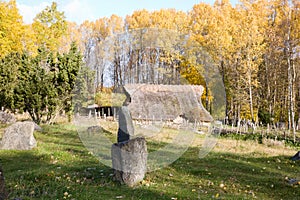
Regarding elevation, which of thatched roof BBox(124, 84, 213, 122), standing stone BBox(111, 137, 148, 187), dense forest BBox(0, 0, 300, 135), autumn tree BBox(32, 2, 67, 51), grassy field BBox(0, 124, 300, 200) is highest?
autumn tree BBox(32, 2, 67, 51)

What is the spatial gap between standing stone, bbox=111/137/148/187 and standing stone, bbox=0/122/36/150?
567cm

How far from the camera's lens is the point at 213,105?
8.14m

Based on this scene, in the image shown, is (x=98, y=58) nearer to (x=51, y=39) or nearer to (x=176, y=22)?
(x=176, y=22)

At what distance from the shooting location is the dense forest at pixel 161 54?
7875mm

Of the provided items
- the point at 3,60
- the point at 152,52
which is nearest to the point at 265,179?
the point at 152,52

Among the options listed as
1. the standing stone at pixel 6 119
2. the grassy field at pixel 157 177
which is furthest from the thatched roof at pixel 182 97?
the standing stone at pixel 6 119

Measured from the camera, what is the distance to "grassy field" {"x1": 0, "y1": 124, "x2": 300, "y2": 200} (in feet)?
23.1

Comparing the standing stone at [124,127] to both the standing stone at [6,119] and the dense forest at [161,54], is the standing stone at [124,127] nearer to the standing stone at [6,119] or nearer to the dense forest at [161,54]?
the dense forest at [161,54]

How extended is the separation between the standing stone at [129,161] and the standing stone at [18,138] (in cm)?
567

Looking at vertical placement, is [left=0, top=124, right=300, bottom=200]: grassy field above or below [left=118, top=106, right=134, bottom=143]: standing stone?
below

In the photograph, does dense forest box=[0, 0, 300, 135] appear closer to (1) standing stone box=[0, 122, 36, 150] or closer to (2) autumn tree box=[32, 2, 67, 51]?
(2) autumn tree box=[32, 2, 67, 51]

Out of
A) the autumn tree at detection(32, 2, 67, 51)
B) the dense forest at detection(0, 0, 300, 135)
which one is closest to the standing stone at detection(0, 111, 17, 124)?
the dense forest at detection(0, 0, 300, 135)

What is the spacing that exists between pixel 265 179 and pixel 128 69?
469 centimetres

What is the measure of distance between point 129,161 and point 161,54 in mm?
2600
